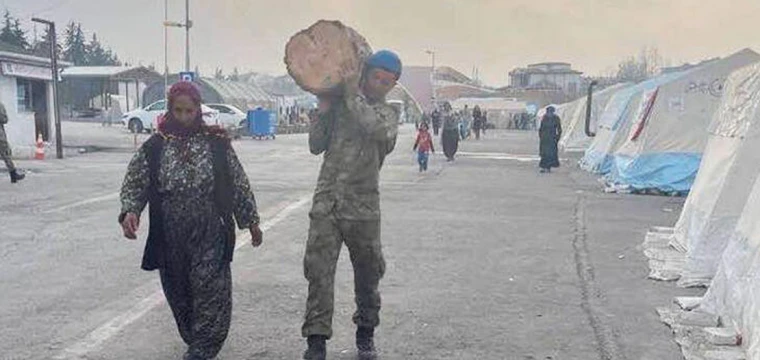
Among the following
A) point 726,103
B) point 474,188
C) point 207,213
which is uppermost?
point 726,103

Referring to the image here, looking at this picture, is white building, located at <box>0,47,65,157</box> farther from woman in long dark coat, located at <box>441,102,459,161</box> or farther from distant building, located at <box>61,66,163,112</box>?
distant building, located at <box>61,66,163,112</box>

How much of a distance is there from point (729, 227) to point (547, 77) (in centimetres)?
11343

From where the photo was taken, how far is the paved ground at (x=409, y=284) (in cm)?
560

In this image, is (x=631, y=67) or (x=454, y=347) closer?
(x=454, y=347)

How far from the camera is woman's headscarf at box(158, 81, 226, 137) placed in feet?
16.5

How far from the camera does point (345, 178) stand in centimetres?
507

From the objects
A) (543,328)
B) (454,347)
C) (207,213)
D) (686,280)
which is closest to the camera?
(207,213)

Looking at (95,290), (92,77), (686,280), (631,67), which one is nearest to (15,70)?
(95,290)

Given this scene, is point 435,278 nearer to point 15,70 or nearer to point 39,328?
point 39,328

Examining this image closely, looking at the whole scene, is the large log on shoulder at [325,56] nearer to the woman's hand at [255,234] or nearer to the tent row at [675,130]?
the woman's hand at [255,234]

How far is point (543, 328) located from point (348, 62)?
2.45m

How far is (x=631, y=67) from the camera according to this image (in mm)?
124812

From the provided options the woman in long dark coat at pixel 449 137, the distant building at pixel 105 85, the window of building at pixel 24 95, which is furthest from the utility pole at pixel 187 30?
the woman in long dark coat at pixel 449 137

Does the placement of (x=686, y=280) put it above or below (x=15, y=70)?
below
